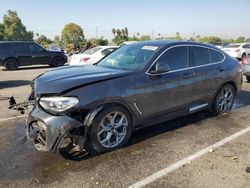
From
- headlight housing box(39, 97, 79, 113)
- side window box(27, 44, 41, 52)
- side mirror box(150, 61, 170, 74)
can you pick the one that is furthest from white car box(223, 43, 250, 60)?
headlight housing box(39, 97, 79, 113)

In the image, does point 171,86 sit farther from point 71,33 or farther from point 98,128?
point 71,33

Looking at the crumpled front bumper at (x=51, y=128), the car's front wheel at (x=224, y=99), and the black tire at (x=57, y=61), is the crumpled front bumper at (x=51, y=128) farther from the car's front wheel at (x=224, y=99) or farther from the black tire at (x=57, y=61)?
the black tire at (x=57, y=61)

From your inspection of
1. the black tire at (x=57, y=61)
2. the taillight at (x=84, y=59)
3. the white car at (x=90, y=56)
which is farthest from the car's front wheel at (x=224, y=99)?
the black tire at (x=57, y=61)

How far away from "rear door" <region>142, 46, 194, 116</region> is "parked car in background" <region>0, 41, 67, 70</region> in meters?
14.8

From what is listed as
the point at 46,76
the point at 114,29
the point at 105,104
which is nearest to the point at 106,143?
the point at 105,104

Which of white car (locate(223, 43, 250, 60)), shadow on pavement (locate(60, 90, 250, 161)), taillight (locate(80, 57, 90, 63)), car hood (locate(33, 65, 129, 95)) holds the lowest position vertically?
white car (locate(223, 43, 250, 60))

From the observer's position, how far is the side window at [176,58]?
17.4 feet

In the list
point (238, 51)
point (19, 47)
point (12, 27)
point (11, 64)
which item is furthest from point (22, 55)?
point (12, 27)

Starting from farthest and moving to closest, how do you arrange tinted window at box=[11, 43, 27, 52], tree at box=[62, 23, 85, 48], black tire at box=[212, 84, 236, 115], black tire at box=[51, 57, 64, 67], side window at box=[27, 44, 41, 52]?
1. tree at box=[62, 23, 85, 48]
2. black tire at box=[51, 57, 64, 67]
3. side window at box=[27, 44, 41, 52]
4. tinted window at box=[11, 43, 27, 52]
5. black tire at box=[212, 84, 236, 115]

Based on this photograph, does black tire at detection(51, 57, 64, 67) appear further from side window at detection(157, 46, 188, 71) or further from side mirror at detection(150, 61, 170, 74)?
side mirror at detection(150, 61, 170, 74)

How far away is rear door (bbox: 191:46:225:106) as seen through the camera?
5.80m

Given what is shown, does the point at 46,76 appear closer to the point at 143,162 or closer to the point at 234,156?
the point at 143,162

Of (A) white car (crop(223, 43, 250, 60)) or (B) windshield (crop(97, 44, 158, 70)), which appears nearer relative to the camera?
(B) windshield (crop(97, 44, 158, 70))

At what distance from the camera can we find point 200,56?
236 inches
